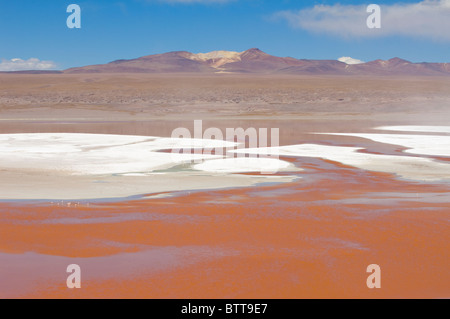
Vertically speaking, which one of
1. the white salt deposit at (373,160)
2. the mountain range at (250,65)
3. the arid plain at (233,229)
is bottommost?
the arid plain at (233,229)

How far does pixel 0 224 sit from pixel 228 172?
5.80 meters

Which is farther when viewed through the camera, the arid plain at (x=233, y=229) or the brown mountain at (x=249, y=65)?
the brown mountain at (x=249, y=65)

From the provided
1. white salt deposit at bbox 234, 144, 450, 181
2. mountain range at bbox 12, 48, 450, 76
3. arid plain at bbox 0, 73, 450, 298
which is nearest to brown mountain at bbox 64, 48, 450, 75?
mountain range at bbox 12, 48, 450, 76

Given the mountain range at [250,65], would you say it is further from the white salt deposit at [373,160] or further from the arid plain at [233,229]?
the arid plain at [233,229]

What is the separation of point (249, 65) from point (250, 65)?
560mm

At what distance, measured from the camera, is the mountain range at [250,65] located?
131m

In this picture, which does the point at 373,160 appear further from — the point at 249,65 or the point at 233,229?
the point at 249,65

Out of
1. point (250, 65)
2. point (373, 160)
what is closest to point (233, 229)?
point (373, 160)

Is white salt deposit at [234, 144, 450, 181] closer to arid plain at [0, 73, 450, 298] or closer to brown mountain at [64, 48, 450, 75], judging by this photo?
arid plain at [0, 73, 450, 298]

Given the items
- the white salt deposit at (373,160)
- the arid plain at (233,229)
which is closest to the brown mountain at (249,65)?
the white salt deposit at (373,160)

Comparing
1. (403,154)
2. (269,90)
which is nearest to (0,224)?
(403,154)

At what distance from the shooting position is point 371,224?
Result: 7652 mm

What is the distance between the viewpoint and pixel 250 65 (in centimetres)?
15112
